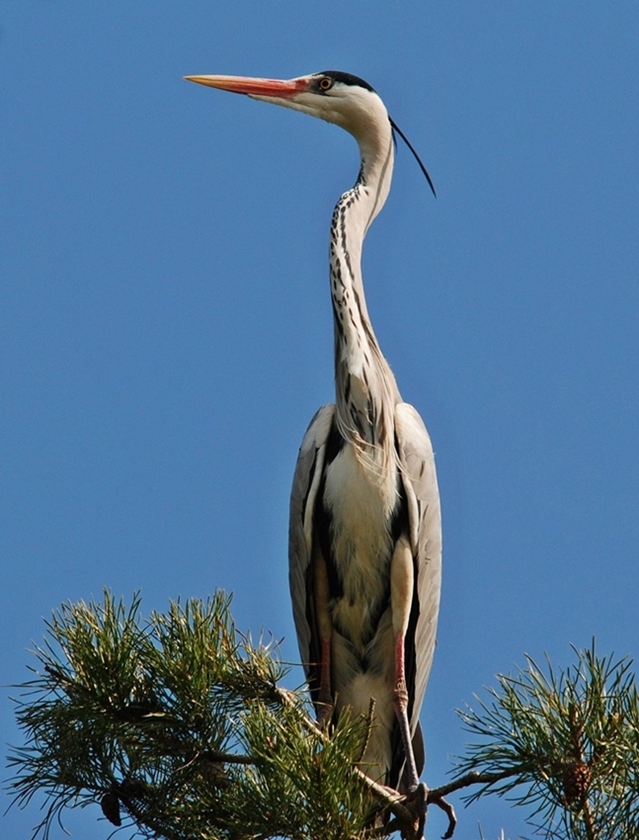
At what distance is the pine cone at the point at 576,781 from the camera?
2.54 meters

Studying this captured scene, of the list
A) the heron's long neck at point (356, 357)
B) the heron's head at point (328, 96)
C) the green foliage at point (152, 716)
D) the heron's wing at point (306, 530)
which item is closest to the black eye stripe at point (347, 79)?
the heron's head at point (328, 96)

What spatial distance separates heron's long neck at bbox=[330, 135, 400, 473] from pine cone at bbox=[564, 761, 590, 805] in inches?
66.1

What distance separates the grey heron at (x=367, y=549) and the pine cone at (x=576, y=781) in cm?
139

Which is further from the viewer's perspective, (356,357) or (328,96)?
(328,96)

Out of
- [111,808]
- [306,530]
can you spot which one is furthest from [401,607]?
[111,808]

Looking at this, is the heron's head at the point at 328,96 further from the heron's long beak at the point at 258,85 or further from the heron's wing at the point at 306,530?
the heron's wing at the point at 306,530

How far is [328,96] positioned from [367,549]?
6.10 ft

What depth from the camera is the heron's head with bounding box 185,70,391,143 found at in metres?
4.89

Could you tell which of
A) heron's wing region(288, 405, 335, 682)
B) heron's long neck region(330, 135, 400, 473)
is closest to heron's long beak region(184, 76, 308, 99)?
heron's long neck region(330, 135, 400, 473)

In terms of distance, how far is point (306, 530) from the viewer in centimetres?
414

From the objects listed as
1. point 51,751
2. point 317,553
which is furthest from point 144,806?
point 317,553

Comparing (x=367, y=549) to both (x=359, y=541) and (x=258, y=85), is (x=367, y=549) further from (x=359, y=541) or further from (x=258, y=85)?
(x=258, y=85)

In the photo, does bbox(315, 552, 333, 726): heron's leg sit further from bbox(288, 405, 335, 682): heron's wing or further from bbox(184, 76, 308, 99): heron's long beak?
bbox(184, 76, 308, 99): heron's long beak

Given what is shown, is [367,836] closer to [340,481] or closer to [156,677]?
[156,677]
